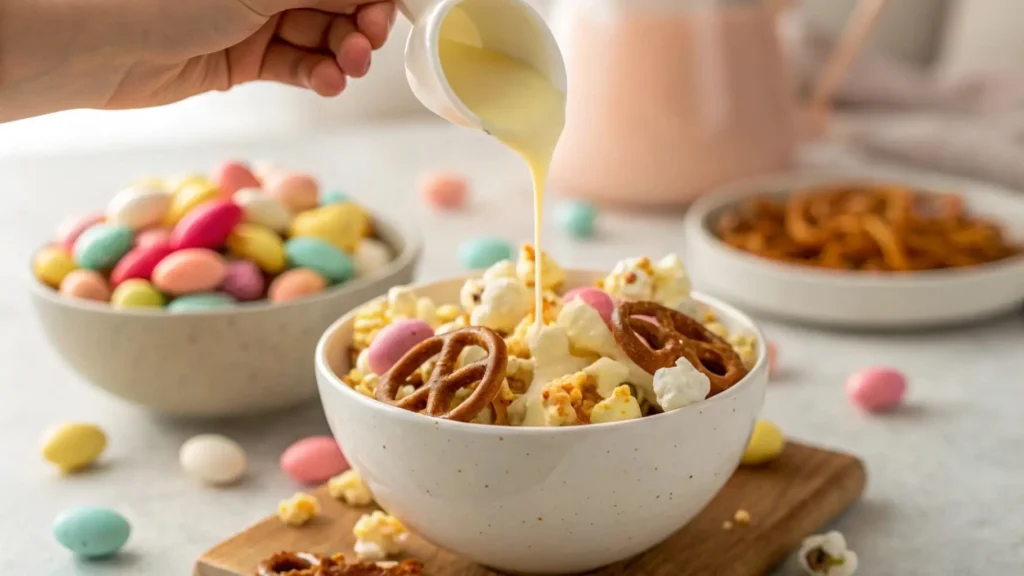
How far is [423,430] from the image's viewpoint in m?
0.88

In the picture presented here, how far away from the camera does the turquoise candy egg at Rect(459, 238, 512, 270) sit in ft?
5.63

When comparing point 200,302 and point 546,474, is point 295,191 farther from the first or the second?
point 546,474

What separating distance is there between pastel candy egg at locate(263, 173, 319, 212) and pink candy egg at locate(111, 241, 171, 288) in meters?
0.17

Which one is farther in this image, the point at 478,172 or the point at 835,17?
the point at 835,17

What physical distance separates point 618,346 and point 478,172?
1329mm

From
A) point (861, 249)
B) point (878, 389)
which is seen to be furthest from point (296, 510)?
point (861, 249)

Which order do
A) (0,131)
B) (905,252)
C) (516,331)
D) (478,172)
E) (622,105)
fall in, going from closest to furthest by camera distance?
(516,331) < (905,252) < (622,105) < (478,172) < (0,131)

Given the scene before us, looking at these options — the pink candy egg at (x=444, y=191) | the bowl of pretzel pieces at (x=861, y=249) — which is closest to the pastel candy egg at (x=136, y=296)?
the bowl of pretzel pieces at (x=861, y=249)

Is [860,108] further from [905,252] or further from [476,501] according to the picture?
[476,501]

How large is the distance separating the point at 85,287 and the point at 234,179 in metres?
0.24

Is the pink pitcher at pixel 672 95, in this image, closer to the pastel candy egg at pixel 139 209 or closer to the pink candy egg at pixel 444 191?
the pink candy egg at pixel 444 191

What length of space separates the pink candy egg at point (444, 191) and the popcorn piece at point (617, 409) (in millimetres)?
1156

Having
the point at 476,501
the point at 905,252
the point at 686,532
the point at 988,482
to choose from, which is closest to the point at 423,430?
the point at 476,501

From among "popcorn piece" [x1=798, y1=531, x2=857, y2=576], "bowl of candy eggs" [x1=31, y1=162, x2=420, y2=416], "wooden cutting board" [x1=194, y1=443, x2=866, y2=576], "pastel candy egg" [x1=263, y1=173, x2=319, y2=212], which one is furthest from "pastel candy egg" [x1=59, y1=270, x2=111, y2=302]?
"popcorn piece" [x1=798, y1=531, x2=857, y2=576]
